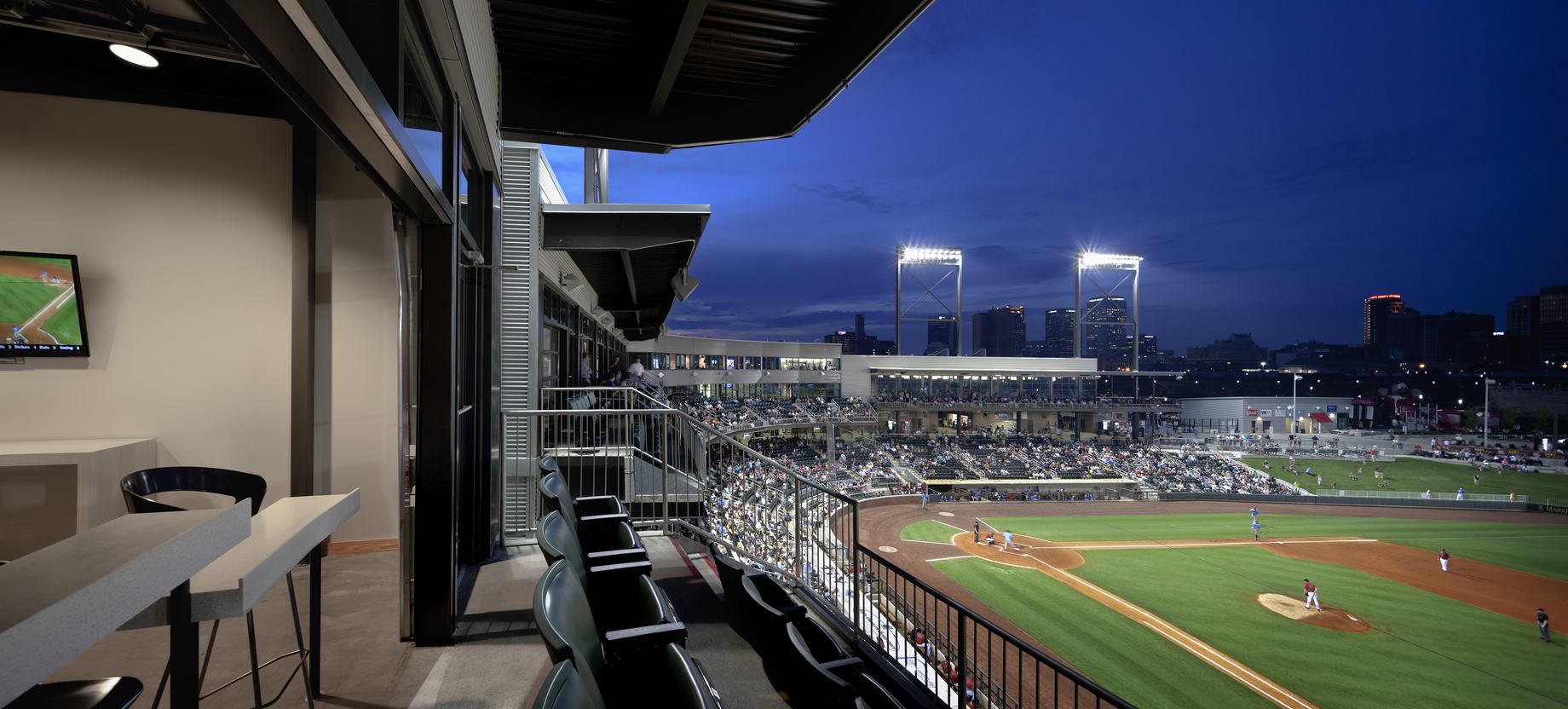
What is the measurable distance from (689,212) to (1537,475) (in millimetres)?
66500

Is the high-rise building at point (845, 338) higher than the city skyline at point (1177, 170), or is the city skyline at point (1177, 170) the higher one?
the city skyline at point (1177, 170)

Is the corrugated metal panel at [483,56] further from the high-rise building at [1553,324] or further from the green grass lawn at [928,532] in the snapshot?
the high-rise building at [1553,324]

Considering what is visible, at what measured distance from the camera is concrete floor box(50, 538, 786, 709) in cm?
307

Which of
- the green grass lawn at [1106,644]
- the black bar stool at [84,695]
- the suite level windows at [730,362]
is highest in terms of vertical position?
the suite level windows at [730,362]

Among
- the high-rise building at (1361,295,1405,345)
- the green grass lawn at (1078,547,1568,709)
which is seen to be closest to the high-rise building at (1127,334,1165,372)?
the high-rise building at (1361,295,1405,345)

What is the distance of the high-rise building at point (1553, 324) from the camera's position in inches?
2835

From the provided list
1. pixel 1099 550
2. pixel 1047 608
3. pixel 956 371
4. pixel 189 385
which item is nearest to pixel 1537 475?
pixel 956 371

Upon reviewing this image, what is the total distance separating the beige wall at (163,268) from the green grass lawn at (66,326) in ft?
0.43

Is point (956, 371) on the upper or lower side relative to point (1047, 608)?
upper

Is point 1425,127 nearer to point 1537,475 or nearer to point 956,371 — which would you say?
point 1537,475

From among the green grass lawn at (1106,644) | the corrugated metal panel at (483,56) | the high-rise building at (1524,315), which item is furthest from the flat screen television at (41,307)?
the high-rise building at (1524,315)

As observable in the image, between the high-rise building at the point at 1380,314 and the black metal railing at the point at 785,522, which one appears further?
the high-rise building at the point at 1380,314

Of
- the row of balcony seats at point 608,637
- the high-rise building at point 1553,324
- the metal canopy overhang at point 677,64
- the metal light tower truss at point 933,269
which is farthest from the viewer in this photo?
the high-rise building at point 1553,324

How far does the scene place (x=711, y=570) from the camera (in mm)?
5246
